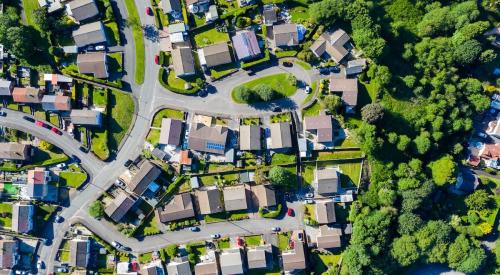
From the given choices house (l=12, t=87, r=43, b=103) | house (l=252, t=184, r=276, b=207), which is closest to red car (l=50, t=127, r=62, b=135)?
house (l=12, t=87, r=43, b=103)

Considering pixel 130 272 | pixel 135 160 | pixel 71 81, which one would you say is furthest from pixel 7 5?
pixel 130 272

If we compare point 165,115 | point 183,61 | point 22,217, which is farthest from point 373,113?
point 22,217

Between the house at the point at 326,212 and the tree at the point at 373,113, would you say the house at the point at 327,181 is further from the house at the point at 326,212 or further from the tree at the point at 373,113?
the tree at the point at 373,113

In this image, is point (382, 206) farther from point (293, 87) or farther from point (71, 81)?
point (71, 81)

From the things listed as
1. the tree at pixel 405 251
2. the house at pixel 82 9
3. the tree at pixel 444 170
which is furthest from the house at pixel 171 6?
the tree at pixel 405 251

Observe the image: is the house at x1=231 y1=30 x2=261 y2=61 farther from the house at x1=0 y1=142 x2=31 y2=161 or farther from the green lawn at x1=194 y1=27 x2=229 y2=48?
the house at x1=0 y1=142 x2=31 y2=161
